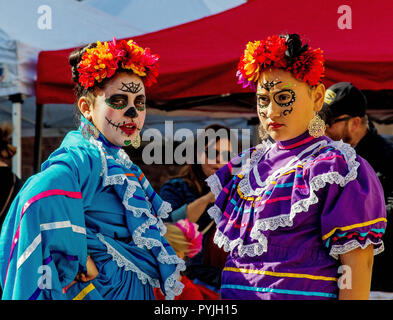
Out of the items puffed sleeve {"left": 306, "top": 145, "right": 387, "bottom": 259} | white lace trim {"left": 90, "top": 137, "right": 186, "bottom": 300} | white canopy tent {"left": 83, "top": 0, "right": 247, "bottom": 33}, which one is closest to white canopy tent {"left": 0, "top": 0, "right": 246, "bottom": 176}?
white canopy tent {"left": 83, "top": 0, "right": 247, "bottom": 33}

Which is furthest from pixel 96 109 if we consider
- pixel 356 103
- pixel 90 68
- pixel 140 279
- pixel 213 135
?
pixel 356 103

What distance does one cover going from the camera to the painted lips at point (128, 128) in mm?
1994

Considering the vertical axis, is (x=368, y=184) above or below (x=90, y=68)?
below

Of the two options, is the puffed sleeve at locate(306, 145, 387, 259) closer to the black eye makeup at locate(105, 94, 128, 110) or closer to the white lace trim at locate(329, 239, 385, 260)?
the white lace trim at locate(329, 239, 385, 260)

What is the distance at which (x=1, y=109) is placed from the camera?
19.2ft

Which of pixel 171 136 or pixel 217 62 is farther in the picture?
pixel 171 136

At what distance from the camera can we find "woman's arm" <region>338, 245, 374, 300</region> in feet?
5.30

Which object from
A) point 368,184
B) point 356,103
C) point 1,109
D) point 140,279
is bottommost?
point 140,279

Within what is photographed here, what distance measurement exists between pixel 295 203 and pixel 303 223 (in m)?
0.08

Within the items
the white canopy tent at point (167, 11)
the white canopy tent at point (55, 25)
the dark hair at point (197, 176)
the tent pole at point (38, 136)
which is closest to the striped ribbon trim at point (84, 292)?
the dark hair at point (197, 176)

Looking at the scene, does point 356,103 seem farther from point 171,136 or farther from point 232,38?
point 171,136

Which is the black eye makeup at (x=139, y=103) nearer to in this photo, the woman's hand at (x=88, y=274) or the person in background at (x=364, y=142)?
the woman's hand at (x=88, y=274)

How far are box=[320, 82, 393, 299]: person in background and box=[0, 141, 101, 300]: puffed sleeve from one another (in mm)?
1718

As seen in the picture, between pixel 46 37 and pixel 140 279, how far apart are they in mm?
3773
